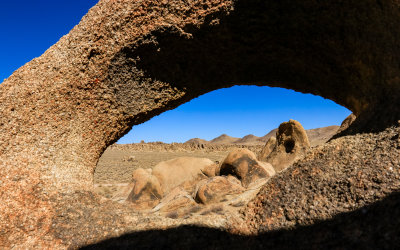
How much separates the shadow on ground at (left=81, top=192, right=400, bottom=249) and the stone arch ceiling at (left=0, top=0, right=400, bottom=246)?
1099mm

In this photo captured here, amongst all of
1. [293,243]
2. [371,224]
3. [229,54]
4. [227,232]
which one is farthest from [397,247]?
[229,54]

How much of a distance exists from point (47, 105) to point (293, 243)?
329 centimetres

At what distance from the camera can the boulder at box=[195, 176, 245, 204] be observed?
4.67 metres

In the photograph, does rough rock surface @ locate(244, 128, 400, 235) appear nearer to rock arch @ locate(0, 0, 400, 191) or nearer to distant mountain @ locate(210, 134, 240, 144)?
rock arch @ locate(0, 0, 400, 191)

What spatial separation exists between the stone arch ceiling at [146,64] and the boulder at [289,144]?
4.92 meters

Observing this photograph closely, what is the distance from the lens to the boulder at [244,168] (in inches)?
246

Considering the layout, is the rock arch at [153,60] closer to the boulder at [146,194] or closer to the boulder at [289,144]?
the boulder at [146,194]

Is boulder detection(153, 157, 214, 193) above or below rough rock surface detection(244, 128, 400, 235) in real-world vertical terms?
above

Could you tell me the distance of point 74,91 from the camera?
138 inches

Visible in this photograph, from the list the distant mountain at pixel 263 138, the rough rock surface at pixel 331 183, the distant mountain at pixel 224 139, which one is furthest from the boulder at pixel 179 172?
the distant mountain at pixel 224 139

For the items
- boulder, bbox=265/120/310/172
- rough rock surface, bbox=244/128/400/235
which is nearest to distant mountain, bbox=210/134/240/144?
boulder, bbox=265/120/310/172

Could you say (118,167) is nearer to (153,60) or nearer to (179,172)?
(179,172)

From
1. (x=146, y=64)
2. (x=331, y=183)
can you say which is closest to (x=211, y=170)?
(x=146, y=64)

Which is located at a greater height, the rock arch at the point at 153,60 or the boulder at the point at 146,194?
the rock arch at the point at 153,60
